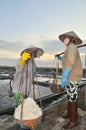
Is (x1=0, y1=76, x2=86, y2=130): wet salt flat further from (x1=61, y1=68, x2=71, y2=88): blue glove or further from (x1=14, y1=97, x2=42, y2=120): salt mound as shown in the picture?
(x1=61, y1=68, x2=71, y2=88): blue glove

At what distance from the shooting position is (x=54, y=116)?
568 centimetres

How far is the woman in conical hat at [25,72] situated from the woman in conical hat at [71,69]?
1.89 ft

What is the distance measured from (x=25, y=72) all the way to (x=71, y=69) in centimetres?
97

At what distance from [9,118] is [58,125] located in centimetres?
146

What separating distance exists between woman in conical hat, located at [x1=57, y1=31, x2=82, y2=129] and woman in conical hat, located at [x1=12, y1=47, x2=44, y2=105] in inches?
22.7

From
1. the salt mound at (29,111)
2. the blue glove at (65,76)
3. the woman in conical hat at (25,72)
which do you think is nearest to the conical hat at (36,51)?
the woman in conical hat at (25,72)

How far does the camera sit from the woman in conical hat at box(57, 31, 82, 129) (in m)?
4.64

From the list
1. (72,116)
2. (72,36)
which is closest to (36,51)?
(72,36)

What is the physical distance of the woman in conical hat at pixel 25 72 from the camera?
468cm

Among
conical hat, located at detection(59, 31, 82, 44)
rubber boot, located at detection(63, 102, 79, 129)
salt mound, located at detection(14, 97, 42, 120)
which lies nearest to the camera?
salt mound, located at detection(14, 97, 42, 120)

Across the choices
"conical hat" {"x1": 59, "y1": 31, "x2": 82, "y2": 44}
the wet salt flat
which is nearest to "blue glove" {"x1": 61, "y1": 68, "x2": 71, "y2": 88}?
"conical hat" {"x1": 59, "y1": 31, "x2": 82, "y2": 44}

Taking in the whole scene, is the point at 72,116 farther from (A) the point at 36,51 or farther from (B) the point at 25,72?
(A) the point at 36,51

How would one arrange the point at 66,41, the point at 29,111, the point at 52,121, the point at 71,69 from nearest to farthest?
the point at 29,111
the point at 71,69
the point at 66,41
the point at 52,121

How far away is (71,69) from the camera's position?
4.76 m
